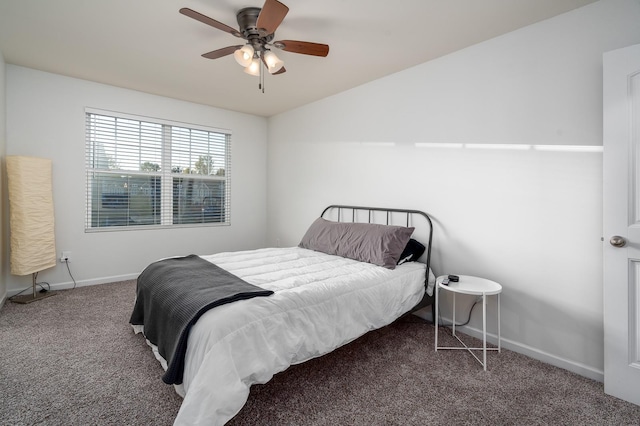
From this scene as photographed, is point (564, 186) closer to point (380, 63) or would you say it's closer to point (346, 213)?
point (380, 63)

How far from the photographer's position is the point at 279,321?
66.2 inches

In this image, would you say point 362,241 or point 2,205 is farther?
point 2,205

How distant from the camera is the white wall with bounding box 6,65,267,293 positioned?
10.8ft

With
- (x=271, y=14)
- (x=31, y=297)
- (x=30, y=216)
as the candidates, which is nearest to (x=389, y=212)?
(x=271, y=14)

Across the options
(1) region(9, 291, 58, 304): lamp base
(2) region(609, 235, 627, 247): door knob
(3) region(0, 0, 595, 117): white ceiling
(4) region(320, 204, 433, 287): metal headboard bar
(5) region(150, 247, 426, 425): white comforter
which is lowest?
(1) region(9, 291, 58, 304): lamp base

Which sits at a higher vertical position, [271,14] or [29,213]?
[271,14]

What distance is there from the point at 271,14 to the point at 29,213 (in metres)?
3.16

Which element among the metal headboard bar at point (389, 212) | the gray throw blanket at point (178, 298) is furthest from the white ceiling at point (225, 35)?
the gray throw blanket at point (178, 298)

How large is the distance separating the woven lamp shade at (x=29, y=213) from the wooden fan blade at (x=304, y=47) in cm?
288

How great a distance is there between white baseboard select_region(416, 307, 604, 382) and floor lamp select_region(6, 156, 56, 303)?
4.22 m

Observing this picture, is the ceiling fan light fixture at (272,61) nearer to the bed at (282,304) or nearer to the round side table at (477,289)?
the bed at (282,304)

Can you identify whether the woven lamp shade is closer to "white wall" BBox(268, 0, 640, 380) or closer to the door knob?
"white wall" BBox(268, 0, 640, 380)

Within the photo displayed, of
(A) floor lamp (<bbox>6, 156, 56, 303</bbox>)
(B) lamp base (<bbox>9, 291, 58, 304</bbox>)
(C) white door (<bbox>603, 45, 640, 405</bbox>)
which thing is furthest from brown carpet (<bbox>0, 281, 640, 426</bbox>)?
(A) floor lamp (<bbox>6, 156, 56, 303</bbox>)

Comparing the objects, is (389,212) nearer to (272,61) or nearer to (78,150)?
(272,61)
